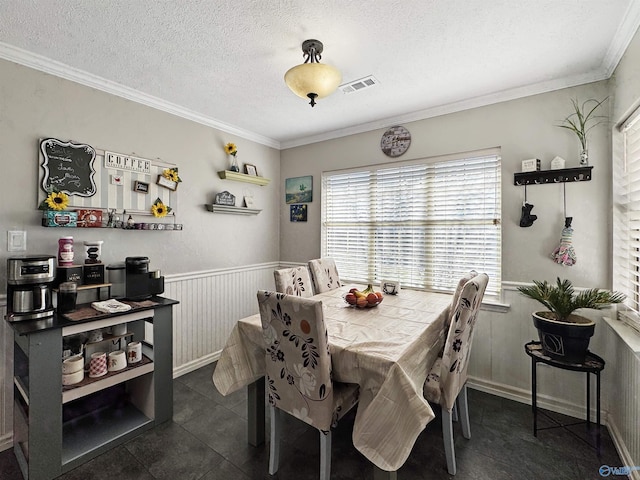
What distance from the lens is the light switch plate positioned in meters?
1.95

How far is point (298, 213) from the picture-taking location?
3.91m

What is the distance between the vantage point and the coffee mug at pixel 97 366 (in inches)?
74.6

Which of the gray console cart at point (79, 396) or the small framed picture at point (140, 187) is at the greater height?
the small framed picture at point (140, 187)

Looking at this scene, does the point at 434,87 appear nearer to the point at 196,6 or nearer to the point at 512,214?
the point at 512,214

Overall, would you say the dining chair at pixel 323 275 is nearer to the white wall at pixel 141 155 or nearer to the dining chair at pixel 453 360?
the white wall at pixel 141 155

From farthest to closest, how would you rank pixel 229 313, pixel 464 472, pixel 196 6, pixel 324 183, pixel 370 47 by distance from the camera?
pixel 324 183, pixel 229 313, pixel 370 47, pixel 464 472, pixel 196 6

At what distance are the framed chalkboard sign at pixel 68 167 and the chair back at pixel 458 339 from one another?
8.87 feet

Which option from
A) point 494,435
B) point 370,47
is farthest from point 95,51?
point 494,435

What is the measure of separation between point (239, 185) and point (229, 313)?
4.85 feet

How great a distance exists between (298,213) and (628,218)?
303 centimetres

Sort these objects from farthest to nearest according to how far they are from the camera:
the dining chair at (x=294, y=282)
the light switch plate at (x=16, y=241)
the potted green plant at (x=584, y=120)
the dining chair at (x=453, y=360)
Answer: the dining chair at (x=294, y=282) → the potted green plant at (x=584, y=120) → the light switch plate at (x=16, y=241) → the dining chair at (x=453, y=360)

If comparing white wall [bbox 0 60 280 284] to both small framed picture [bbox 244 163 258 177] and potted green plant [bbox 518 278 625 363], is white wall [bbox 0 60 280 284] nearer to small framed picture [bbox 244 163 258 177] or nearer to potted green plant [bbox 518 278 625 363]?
small framed picture [bbox 244 163 258 177]

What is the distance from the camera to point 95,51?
6.49 ft

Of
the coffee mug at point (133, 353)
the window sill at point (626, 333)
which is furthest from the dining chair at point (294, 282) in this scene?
the window sill at point (626, 333)
